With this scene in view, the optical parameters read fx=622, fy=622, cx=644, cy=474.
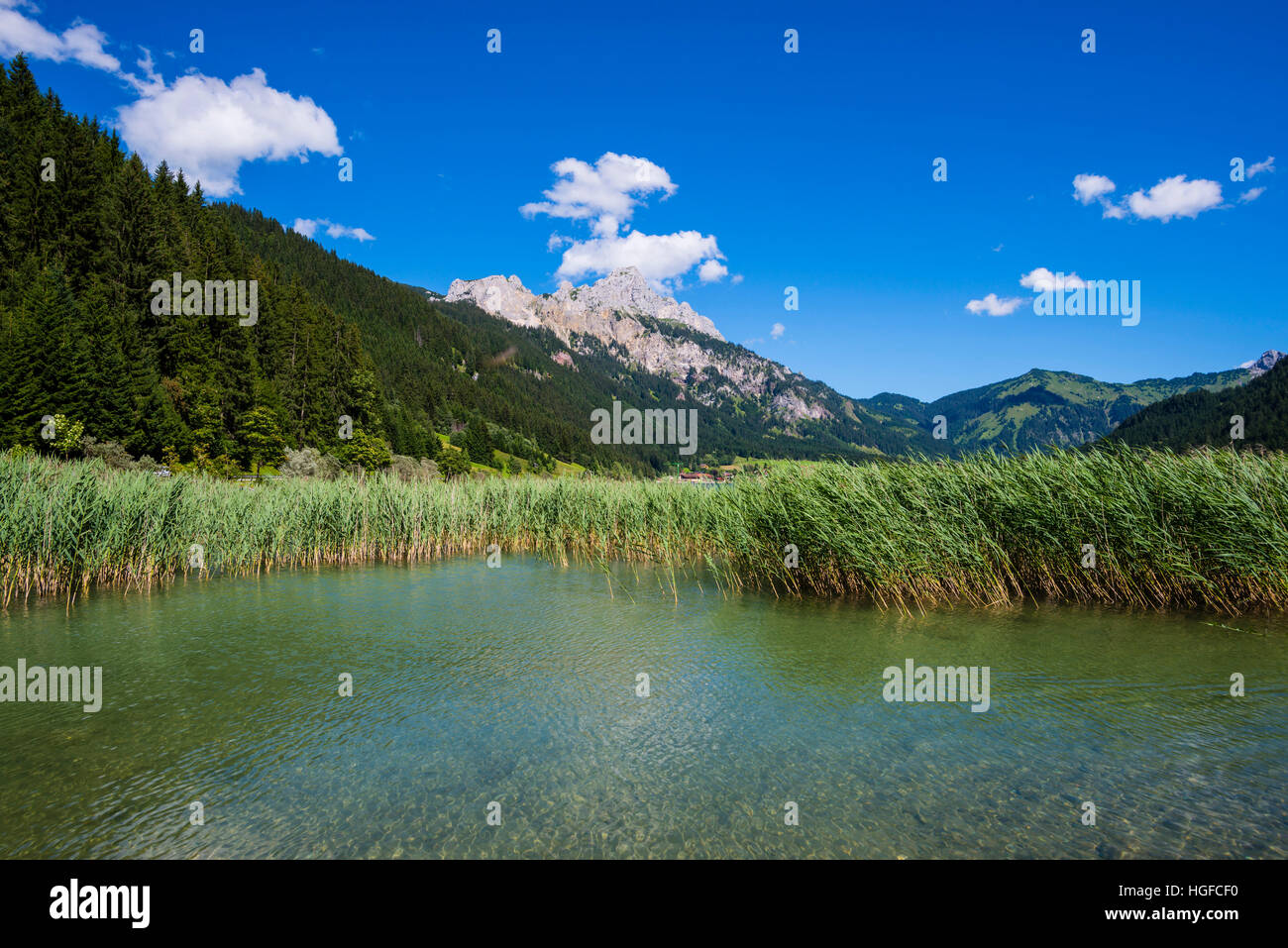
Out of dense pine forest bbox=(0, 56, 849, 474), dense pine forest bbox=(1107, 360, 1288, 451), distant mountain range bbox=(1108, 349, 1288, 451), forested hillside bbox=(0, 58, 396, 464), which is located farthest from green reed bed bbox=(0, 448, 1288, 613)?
distant mountain range bbox=(1108, 349, 1288, 451)

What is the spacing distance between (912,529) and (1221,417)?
506 feet

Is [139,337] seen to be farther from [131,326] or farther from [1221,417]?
[1221,417]

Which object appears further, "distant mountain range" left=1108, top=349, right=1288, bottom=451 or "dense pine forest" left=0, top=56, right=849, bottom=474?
"distant mountain range" left=1108, top=349, right=1288, bottom=451

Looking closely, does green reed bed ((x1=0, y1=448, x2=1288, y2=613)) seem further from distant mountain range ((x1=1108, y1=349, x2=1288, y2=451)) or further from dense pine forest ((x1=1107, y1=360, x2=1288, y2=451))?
distant mountain range ((x1=1108, y1=349, x2=1288, y2=451))

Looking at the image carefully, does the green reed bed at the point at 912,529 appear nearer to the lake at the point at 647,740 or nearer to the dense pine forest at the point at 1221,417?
the lake at the point at 647,740

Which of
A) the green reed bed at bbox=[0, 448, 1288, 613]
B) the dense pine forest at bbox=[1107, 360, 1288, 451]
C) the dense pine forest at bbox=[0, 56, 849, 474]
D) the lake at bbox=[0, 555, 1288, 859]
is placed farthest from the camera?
the dense pine forest at bbox=[1107, 360, 1288, 451]

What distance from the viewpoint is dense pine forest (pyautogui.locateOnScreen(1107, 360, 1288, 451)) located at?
333 ft

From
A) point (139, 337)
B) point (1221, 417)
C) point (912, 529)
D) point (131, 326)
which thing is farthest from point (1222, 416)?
point (139, 337)

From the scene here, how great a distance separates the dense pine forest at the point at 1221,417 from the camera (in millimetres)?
101625

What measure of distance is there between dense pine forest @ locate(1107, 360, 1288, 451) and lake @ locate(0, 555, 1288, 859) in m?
100

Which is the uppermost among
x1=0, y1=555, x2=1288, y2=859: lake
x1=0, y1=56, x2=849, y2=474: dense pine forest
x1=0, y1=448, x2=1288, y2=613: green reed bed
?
x1=0, y1=56, x2=849, y2=474: dense pine forest

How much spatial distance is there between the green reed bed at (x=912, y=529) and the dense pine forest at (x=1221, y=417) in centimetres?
9455

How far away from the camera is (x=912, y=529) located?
1329 centimetres

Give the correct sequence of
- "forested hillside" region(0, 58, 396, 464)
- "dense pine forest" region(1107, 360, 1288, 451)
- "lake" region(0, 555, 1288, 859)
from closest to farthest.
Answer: "lake" region(0, 555, 1288, 859) < "forested hillside" region(0, 58, 396, 464) < "dense pine forest" region(1107, 360, 1288, 451)
